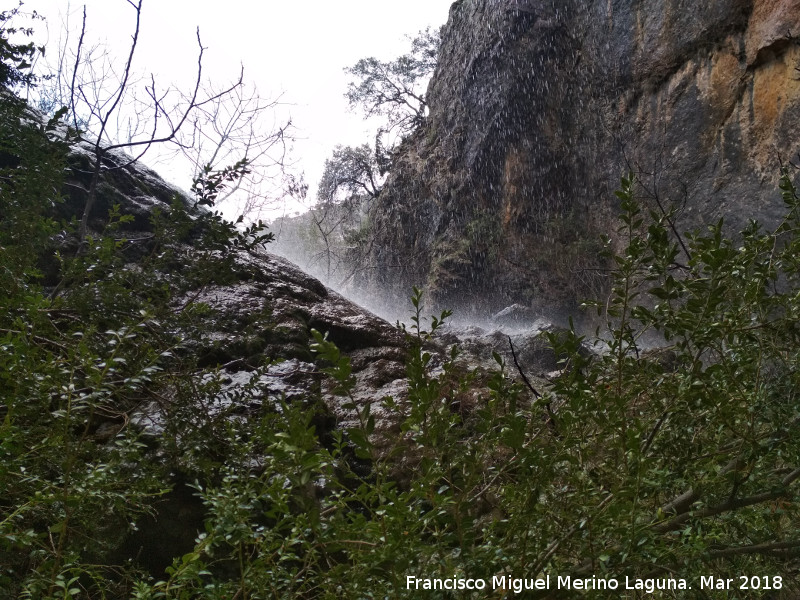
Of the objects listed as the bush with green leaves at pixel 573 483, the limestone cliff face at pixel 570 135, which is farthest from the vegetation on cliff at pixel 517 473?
the limestone cliff face at pixel 570 135

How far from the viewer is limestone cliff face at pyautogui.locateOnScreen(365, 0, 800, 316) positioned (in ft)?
24.4

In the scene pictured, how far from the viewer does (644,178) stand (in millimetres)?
8461

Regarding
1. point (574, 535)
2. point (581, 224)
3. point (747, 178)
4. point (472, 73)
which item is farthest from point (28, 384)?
point (472, 73)

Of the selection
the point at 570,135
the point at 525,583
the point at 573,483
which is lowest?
the point at 525,583

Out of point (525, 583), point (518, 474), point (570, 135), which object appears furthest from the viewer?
point (570, 135)

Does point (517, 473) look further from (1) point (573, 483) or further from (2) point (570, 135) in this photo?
(2) point (570, 135)

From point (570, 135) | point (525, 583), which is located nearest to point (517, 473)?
point (525, 583)

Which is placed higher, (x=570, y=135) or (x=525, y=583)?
(x=570, y=135)

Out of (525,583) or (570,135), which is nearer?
(525,583)

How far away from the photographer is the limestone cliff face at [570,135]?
7441 millimetres

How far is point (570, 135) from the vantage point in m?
10.7

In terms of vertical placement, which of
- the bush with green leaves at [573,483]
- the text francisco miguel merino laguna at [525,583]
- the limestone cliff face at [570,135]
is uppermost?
the limestone cliff face at [570,135]

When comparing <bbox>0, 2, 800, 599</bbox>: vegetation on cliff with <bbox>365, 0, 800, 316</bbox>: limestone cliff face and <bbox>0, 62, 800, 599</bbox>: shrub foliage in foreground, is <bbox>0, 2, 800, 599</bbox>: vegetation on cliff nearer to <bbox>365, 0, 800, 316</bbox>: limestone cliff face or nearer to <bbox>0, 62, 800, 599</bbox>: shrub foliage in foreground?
<bbox>0, 62, 800, 599</bbox>: shrub foliage in foreground

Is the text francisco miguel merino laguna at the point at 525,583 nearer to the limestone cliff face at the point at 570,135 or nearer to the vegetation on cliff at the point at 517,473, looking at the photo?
the vegetation on cliff at the point at 517,473
